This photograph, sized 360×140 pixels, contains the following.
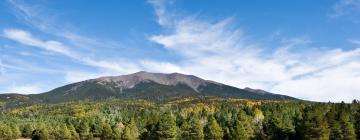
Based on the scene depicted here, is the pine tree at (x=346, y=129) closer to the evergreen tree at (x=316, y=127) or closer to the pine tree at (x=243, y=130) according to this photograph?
the evergreen tree at (x=316, y=127)

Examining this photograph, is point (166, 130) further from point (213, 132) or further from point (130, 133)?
point (130, 133)

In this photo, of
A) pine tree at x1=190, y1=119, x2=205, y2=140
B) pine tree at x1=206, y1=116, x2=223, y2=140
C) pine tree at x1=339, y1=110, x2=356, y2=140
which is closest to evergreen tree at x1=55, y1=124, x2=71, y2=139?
pine tree at x1=190, y1=119, x2=205, y2=140

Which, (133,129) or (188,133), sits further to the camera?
(133,129)

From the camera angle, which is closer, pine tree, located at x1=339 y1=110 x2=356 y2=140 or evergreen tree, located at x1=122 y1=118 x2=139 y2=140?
pine tree, located at x1=339 y1=110 x2=356 y2=140

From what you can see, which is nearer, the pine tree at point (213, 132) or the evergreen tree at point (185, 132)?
the pine tree at point (213, 132)

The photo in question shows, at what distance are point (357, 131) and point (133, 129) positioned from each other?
258ft

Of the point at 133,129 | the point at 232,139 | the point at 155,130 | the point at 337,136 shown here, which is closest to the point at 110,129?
the point at 133,129

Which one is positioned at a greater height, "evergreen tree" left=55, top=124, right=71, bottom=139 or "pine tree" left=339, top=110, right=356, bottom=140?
"pine tree" left=339, top=110, right=356, bottom=140

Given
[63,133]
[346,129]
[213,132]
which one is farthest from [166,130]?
[63,133]

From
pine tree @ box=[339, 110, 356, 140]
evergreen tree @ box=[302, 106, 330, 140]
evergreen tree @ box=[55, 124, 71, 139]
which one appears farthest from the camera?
evergreen tree @ box=[55, 124, 71, 139]

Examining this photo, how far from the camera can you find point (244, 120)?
150000 millimetres

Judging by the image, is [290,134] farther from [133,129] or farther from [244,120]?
[133,129]

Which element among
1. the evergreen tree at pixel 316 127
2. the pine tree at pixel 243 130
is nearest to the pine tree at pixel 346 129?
the evergreen tree at pixel 316 127

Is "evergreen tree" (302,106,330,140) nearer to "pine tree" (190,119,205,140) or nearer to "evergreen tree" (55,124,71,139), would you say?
"pine tree" (190,119,205,140)
